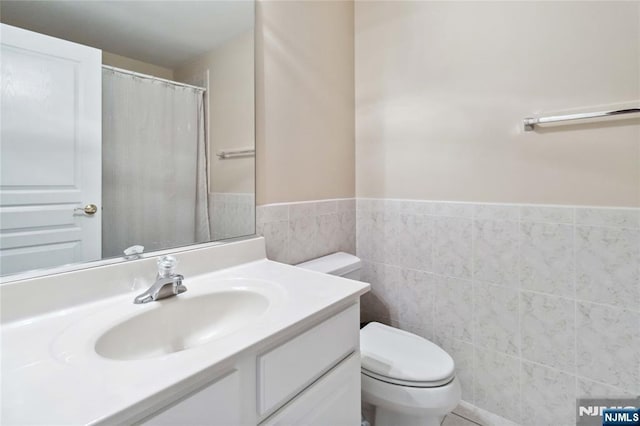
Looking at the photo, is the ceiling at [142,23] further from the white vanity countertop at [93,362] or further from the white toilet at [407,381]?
the white toilet at [407,381]

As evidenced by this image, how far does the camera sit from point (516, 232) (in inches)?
53.0

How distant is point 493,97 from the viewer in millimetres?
1374

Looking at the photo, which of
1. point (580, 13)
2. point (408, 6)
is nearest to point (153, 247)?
point (408, 6)

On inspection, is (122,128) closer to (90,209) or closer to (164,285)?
(90,209)

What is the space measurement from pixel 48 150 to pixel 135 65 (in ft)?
1.28

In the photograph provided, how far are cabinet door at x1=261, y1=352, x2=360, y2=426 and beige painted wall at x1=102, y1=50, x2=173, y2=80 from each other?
1112 mm

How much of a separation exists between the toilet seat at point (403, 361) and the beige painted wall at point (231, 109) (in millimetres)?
832

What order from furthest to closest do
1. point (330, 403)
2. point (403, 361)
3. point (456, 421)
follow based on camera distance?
point (456, 421) < point (403, 361) < point (330, 403)

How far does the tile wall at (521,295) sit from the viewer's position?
1.16m

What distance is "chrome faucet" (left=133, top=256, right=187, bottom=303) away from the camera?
877 millimetres

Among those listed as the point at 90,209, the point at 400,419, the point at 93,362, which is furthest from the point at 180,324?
the point at 400,419

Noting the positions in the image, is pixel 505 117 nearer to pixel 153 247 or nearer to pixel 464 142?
pixel 464 142

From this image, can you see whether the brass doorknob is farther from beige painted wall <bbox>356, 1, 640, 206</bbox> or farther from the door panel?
beige painted wall <bbox>356, 1, 640, 206</bbox>

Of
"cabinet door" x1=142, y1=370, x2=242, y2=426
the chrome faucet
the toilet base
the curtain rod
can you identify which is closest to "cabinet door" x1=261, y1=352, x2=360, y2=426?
"cabinet door" x1=142, y1=370, x2=242, y2=426
